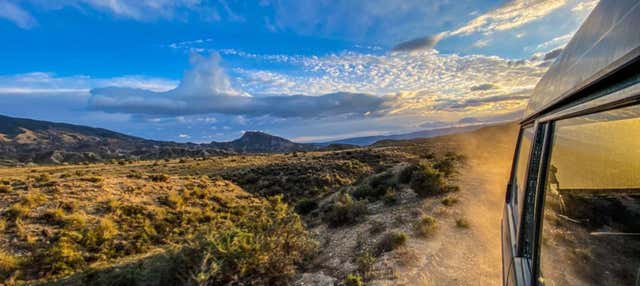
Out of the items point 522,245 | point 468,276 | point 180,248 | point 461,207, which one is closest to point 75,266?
point 180,248

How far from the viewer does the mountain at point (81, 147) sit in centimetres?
6494

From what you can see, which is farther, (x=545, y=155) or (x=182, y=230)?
(x=182, y=230)

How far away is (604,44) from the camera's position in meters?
1.05

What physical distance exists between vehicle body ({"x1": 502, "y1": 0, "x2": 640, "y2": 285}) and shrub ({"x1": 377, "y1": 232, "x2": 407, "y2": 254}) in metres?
4.87

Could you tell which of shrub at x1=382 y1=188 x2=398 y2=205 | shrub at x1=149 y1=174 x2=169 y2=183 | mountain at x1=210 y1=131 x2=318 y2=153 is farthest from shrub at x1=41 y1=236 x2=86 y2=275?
mountain at x1=210 y1=131 x2=318 y2=153

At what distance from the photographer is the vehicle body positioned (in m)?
0.92

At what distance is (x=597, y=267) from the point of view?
1.13 m

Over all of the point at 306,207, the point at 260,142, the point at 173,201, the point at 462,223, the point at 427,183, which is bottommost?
the point at 260,142

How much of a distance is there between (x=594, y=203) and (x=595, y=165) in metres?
0.17

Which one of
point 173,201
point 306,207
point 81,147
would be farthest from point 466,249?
point 81,147

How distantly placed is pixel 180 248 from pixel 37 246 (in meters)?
6.69

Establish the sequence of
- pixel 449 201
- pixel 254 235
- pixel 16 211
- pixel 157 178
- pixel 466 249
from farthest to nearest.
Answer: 1. pixel 157 178
2. pixel 16 211
3. pixel 449 201
4. pixel 466 249
5. pixel 254 235

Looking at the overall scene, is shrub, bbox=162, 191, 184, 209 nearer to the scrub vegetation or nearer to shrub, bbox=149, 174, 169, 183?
the scrub vegetation

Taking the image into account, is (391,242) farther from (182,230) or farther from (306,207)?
(182,230)
